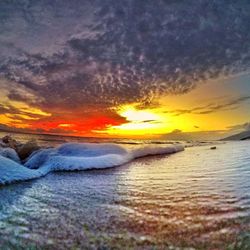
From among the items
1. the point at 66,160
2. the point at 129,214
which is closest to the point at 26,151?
the point at 66,160

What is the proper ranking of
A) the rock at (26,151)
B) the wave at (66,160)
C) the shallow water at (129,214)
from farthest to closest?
the rock at (26,151), the wave at (66,160), the shallow water at (129,214)

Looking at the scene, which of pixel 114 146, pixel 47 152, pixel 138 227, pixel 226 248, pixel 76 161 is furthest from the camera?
pixel 114 146

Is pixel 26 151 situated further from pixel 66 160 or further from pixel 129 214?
pixel 129 214

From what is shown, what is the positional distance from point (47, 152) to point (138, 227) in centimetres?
484

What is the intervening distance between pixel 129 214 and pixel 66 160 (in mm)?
3463

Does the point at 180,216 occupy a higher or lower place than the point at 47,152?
lower

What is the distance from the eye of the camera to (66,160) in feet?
18.2

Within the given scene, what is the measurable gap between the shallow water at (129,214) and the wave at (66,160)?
54 centimetres

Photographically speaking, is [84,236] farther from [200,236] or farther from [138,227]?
[200,236]

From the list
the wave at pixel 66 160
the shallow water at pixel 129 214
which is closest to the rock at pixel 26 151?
the wave at pixel 66 160

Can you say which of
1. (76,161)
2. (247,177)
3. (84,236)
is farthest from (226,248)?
(76,161)

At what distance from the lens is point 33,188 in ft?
11.7

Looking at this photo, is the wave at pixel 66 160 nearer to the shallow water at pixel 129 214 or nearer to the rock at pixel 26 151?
the shallow water at pixel 129 214

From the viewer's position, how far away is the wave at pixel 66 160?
4.20 m
